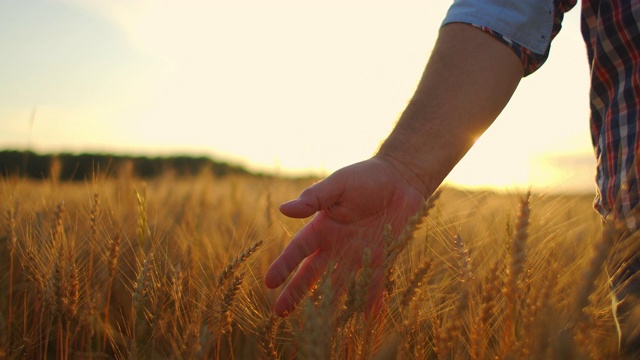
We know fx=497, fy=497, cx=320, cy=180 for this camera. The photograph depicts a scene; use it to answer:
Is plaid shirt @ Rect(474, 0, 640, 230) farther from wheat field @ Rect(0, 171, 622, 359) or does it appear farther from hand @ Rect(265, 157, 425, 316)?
hand @ Rect(265, 157, 425, 316)

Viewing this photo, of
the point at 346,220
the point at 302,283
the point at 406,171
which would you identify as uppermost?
the point at 406,171

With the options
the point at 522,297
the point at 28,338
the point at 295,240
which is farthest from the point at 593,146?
the point at 28,338

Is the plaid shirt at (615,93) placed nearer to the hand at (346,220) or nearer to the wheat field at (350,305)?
the wheat field at (350,305)

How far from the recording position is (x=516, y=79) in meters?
1.33

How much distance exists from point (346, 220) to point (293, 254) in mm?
166

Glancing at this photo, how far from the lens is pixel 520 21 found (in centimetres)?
127

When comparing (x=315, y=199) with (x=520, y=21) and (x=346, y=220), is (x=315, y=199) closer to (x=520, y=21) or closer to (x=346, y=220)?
(x=346, y=220)

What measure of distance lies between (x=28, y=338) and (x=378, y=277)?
88 centimetres

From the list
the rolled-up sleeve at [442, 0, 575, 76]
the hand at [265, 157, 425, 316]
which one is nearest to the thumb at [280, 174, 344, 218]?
the hand at [265, 157, 425, 316]

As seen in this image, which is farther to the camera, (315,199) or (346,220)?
(346,220)

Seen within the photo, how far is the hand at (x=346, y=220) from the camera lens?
123 centimetres

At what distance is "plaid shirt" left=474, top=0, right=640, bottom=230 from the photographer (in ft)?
3.35

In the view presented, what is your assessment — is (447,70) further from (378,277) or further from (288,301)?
(288,301)

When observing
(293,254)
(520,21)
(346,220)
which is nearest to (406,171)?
(346,220)
